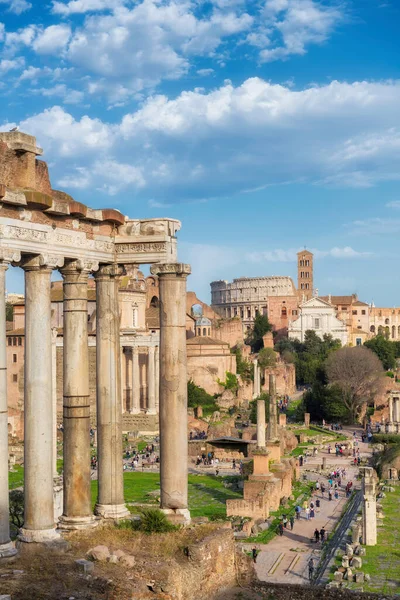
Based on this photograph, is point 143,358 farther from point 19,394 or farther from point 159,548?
point 159,548

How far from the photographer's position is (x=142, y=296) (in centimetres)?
6688

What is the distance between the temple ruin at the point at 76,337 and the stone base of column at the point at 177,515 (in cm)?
2

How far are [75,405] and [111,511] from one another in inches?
67.8

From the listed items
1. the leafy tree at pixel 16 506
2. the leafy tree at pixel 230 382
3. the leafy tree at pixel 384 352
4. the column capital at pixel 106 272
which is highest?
the leafy tree at pixel 384 352

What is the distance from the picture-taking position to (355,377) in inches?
2667

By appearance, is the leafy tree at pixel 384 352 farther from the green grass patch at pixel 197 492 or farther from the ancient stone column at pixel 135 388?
the green grass patch at pixel 197 492

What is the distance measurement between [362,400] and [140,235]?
55.9m

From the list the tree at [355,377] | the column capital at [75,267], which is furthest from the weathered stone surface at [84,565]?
the tree at [355,377]

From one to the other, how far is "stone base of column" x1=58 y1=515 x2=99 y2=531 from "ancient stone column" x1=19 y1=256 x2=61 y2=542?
3.46 feet

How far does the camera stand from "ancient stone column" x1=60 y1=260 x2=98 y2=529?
12625mm

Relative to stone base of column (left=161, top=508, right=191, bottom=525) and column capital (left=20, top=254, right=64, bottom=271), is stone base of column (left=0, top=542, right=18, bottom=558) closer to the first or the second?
stone base of column (left=161, top=508, right=191, bottom=525)

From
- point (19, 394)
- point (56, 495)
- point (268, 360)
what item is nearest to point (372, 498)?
point (56, 495)

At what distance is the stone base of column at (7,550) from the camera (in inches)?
418

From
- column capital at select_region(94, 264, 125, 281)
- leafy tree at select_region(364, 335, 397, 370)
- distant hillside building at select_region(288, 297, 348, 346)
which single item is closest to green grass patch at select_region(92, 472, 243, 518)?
column capital at select_region(94, 264, 125, 281)
